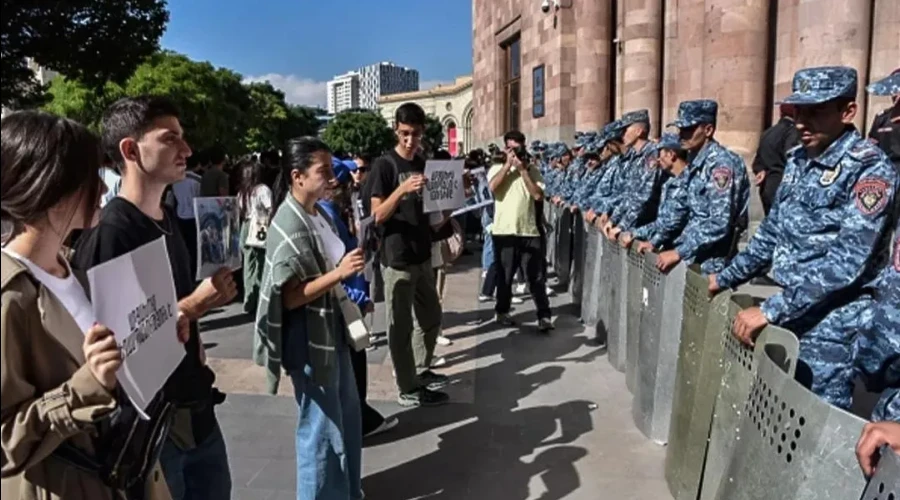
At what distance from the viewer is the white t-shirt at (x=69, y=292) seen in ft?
5.05

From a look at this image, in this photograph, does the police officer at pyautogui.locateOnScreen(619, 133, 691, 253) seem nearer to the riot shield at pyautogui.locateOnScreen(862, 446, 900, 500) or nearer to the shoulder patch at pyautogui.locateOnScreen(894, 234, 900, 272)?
the shoulder patch at pyautogui.locateOnScreen(894, 234, 900, 272)

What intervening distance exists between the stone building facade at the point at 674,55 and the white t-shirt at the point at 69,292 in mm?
10091

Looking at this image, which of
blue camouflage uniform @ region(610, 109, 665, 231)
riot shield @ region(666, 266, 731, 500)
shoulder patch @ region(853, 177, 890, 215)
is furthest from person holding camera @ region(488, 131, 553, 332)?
shoulder patch @ region(853, 177, 890, 215)

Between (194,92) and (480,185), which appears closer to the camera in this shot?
(480,185)

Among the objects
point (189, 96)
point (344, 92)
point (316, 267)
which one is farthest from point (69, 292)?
point (344, 92)

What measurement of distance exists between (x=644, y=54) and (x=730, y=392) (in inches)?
500

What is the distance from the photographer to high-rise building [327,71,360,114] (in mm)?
181000

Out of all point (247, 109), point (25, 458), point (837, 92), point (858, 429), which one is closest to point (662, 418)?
point (837, 92)

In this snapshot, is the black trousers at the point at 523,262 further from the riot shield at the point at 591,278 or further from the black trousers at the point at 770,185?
the black trousers at the point at 770,185

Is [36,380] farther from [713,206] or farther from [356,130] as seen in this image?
[356,130]

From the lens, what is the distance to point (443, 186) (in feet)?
17.3

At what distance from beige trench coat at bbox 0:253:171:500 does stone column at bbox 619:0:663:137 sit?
46.3ft

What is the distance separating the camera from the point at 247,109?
5572 centimetres

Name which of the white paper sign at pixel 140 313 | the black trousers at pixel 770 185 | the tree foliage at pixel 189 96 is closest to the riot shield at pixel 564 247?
the black trousers at pixel 770 185
